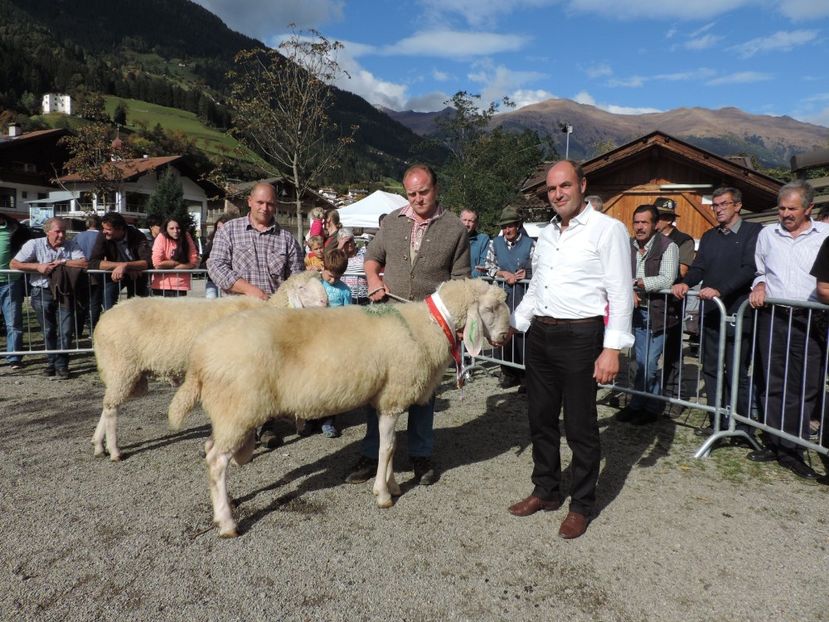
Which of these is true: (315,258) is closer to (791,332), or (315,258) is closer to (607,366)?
(607,366)

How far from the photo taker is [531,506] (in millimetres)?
3789

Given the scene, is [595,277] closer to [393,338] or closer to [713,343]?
[393,338]

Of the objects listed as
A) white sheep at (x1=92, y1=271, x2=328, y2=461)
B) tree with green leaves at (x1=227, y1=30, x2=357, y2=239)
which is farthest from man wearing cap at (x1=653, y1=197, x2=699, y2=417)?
tree with green leaves at (x1=227, y1=30, x2=357, y2=239)

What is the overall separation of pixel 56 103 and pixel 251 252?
377 ft

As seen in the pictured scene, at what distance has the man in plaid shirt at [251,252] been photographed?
5.00 meters

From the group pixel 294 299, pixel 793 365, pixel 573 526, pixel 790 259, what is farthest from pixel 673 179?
pixel 573 526

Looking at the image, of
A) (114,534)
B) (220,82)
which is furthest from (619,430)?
(220,82)

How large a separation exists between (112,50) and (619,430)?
238 meters

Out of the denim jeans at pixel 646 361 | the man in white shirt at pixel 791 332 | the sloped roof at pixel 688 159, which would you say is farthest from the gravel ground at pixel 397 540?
the sloped roof at pixel 688 159

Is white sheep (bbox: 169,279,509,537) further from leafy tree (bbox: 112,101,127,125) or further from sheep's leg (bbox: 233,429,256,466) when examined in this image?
leafy tree (bbox: 112,101,127,125)

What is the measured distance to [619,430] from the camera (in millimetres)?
5688

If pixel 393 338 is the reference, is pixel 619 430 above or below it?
below

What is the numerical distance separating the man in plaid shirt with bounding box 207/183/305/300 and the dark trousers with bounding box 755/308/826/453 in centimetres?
475

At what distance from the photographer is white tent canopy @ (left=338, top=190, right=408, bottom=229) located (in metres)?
18.2
